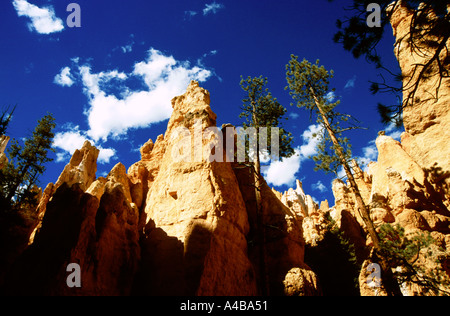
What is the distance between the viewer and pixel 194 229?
1116 cm

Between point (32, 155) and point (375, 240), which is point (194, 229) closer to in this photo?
point (375, 240)

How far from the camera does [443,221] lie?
17.3 metres

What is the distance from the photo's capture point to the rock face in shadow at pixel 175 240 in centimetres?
895

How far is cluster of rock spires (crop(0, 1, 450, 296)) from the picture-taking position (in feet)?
30.1

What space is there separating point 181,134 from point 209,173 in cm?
438

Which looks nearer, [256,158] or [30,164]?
[256,158]

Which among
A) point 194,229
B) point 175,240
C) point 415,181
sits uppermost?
point 415,181

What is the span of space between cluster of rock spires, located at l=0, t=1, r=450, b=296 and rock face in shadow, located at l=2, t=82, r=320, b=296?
46 mm

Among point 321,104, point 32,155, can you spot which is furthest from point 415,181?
point 32,155

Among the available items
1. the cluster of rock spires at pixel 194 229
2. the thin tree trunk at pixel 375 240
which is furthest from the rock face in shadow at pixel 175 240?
the thin tree trunk at pixel 375 240

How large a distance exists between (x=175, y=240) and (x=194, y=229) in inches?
46.7

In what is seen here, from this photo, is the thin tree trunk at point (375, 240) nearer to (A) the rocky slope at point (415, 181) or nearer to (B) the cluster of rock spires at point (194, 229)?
(A) the rocky slope at point (415, 181)

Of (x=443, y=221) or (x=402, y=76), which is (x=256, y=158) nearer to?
(x=402, y=76)
